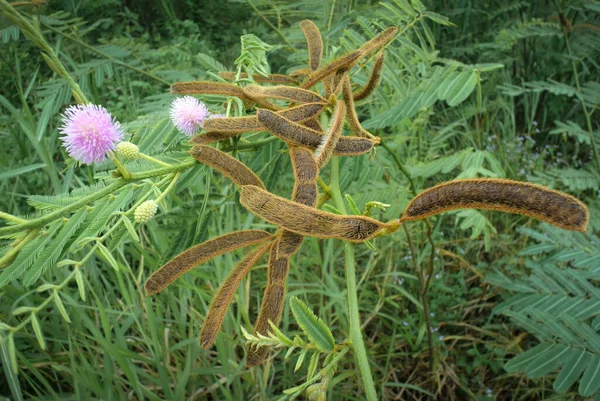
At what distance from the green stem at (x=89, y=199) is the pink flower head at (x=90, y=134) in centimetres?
3

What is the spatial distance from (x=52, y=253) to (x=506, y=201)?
0.41 meters

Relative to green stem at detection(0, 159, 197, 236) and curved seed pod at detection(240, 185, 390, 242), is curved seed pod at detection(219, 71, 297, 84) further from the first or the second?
curved seed pod at detection(240, 185, 390, 242)

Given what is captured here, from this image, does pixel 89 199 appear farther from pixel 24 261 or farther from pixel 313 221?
pixel 313 221

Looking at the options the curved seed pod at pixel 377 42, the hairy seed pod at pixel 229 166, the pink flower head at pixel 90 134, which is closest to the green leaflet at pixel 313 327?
the hairy seed pod at pixel 229 166

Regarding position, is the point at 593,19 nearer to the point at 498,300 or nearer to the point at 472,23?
the point at 472,23

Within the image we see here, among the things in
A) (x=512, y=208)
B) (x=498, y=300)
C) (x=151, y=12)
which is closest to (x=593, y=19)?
(x=498, y=300)

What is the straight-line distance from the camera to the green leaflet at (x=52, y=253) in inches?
19.4

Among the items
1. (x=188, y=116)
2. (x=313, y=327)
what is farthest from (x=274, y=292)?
(x=188, y=116)

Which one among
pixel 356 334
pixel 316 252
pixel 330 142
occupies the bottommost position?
pixel 316 252

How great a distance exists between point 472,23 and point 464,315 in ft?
5.94

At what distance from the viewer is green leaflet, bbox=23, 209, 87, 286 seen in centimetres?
49

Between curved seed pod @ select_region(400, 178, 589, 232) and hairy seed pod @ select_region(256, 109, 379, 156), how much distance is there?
0.15 m

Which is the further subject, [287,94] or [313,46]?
[313,46]

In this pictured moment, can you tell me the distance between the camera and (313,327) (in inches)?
17.4
